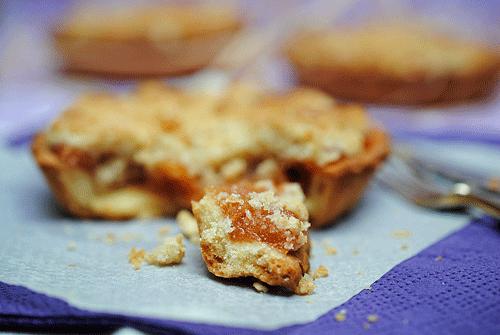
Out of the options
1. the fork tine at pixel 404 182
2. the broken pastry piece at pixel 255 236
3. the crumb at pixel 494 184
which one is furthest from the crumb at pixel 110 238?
the crumb at pixel 494 184

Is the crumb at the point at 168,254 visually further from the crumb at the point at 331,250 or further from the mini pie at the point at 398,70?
the mini pie at the point at 398,70

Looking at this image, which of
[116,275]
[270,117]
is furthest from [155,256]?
[270,117]

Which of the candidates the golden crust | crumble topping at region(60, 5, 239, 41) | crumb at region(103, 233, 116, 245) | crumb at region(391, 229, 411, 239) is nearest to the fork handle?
crumb at region(391, 229, 411, 239)

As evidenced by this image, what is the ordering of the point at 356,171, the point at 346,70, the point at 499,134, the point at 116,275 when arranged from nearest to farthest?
the point at 116,275
the point at 356,171
the point at 499,134
the point at 346,70

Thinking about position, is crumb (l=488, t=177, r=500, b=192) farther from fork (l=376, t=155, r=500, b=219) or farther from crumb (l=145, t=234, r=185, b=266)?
crumb (l=145, t=234, r=185, b=266)

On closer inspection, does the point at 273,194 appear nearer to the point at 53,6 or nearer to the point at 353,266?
the point at 353,266

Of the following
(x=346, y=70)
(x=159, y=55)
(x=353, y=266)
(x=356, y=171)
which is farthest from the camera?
(x=159, y=55)

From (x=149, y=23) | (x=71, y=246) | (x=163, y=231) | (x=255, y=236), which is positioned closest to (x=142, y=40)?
(x=149, y=23)
